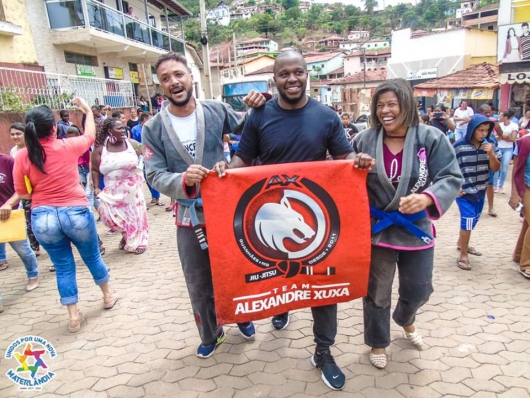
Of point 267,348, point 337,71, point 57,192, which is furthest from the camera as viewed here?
point 337,71

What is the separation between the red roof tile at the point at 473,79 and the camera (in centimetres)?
1642

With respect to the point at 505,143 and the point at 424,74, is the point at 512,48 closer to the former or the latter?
the point at 505,143

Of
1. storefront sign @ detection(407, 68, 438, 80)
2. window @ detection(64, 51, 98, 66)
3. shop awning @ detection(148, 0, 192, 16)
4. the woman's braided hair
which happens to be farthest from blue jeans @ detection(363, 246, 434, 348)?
storefront sign @ detection(407, 68, 438, 80)

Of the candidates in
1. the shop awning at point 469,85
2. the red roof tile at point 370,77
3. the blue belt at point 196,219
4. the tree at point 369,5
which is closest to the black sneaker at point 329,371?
the blue belt at point 196,219

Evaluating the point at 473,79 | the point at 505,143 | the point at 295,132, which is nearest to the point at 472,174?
the point at 295,132

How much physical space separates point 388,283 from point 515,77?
513 inches

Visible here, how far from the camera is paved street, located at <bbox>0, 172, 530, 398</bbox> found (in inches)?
98.3

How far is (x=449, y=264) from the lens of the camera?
174 inches

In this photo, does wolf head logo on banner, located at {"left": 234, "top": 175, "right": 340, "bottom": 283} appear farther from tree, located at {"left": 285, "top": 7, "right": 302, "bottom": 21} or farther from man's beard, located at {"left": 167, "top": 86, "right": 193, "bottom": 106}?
tree, located at {"left": 285, "top": 7, "right": 302, "bottom": 21}

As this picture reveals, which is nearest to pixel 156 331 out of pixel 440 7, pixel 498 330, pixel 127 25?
pixel 498 330

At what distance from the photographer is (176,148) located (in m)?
2.52

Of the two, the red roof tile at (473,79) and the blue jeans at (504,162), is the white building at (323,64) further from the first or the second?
the blue jeans at (504,162)

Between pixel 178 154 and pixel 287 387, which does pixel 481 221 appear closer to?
A: pixel 287 387

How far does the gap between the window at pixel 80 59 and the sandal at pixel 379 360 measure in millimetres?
14822
